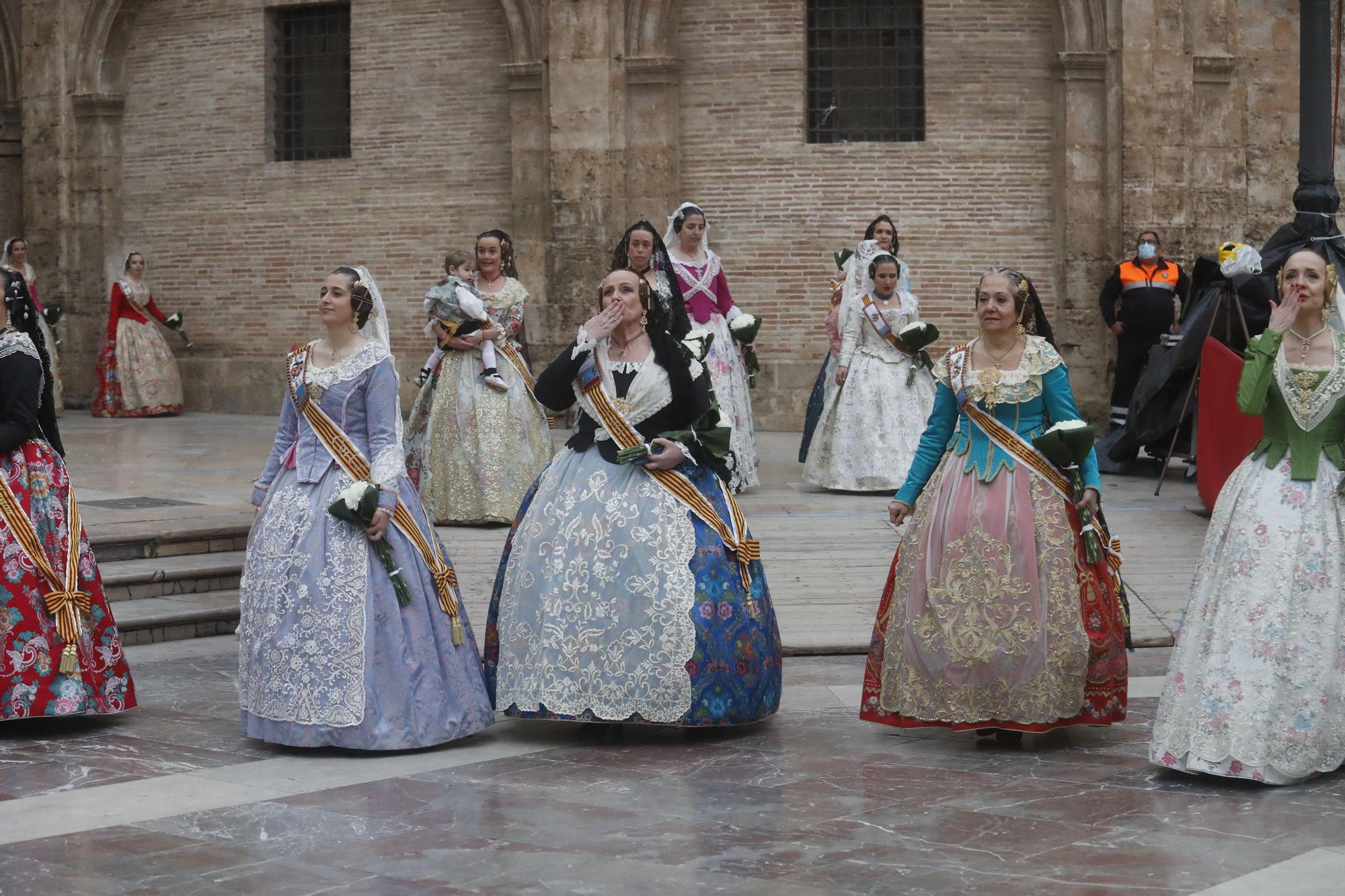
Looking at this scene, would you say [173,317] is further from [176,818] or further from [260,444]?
[176,818]

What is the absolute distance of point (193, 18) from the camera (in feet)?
62.6

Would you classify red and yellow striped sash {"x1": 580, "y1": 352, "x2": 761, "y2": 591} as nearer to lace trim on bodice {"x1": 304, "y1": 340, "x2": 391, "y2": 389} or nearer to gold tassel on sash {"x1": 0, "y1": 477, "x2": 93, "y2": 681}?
lace trim on bodice {"x1": 304, "y1": 340, "x2": 391, "y2": 389}

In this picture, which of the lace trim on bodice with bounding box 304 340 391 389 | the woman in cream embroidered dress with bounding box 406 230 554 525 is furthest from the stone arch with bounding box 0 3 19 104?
the lace trim on bodice with bounding box 304 340 391 389

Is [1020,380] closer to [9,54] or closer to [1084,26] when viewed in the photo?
[1084,26]

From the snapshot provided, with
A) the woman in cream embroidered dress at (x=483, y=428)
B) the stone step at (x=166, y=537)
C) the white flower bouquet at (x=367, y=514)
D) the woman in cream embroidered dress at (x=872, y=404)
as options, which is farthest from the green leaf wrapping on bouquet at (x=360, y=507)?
the woman in cream embroidered dress at (x=872, y=404)

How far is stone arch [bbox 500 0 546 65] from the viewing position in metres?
16.8

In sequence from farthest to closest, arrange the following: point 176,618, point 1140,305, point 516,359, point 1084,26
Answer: point 1084,26 → point 1140,305 → point 516,359 → point 176,618

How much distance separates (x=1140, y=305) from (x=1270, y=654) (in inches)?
381

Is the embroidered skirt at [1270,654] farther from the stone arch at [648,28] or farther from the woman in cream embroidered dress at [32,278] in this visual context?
the woman in cream embroidered dress at [32,278]

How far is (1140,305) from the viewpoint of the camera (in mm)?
15094

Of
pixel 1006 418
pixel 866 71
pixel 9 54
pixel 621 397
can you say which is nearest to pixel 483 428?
pixel 621 397

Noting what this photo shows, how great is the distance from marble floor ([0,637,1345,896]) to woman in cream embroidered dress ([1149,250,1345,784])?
138mm

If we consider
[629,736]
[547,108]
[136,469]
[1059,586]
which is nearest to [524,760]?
[629,736]

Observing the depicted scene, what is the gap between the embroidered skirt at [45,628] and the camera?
22.1 feet
